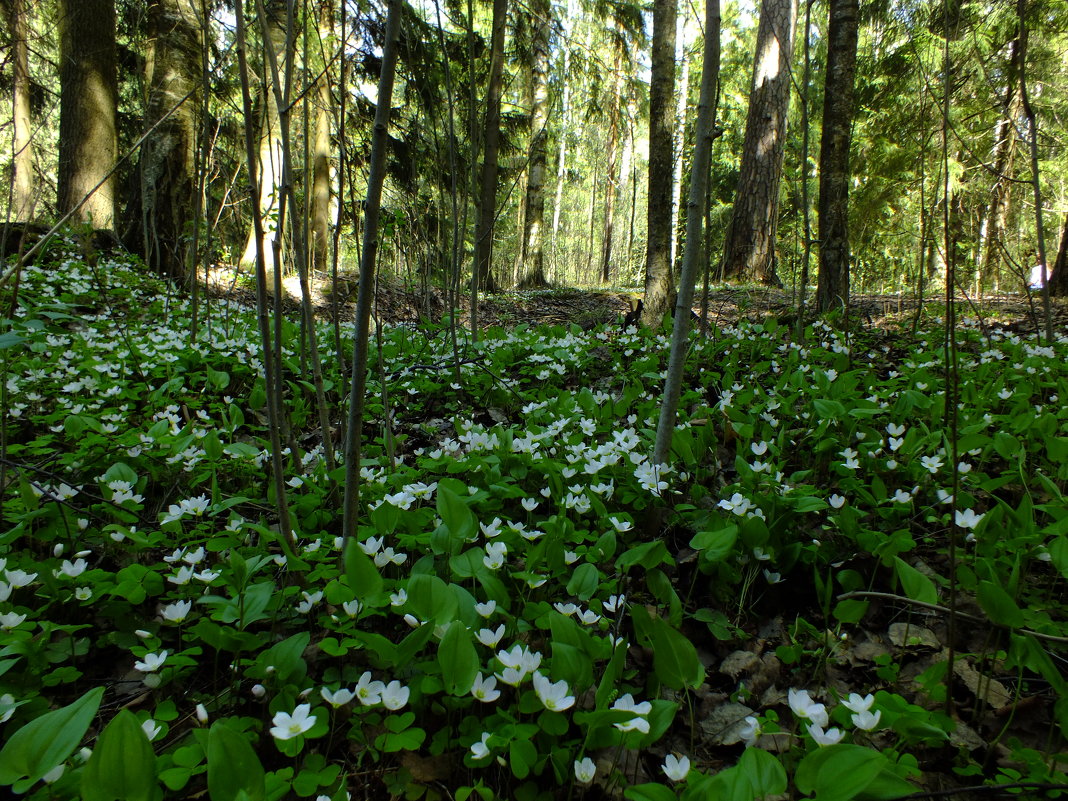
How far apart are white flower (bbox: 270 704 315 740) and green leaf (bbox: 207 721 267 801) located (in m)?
0.11

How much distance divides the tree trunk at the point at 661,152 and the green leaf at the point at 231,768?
14.2 feet

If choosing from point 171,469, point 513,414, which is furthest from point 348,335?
point 171,469

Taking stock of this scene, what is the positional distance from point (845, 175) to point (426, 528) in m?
4.20

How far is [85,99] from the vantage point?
626cm

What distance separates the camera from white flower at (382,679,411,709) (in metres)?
1.10

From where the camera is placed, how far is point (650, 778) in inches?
44.9

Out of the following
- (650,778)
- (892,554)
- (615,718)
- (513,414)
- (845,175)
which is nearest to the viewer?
(615,718)

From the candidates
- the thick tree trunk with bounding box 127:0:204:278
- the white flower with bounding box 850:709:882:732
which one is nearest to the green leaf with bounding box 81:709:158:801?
the white flower with bounding box 850:709:882:732

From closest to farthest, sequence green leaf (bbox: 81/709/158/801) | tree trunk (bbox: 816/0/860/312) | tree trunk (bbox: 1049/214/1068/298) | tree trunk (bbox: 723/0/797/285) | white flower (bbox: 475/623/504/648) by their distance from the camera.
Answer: green leaf (bbox: 81/709/158/801)
white flower (bbox: 475/623/504/648)
tree trunk (bbox: 816/0/860/312)
tree trunk (bbox: 1049/214/1068/298)
tree trunk (bbox: 723/0/797/285)

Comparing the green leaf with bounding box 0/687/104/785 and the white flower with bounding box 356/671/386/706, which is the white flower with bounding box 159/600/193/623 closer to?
the green leaf with bounding box 0/687/104/785

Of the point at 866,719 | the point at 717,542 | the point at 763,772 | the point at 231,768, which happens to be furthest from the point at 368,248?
the point at 866,719

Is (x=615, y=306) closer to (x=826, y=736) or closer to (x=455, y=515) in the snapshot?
(x=455, y=515)

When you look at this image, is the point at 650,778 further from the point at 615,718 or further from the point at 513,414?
the point at 513,414

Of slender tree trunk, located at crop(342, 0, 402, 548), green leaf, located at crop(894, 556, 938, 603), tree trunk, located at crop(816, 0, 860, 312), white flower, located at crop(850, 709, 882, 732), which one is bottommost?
white flower, located at crop(850, 709, 882, 732)
